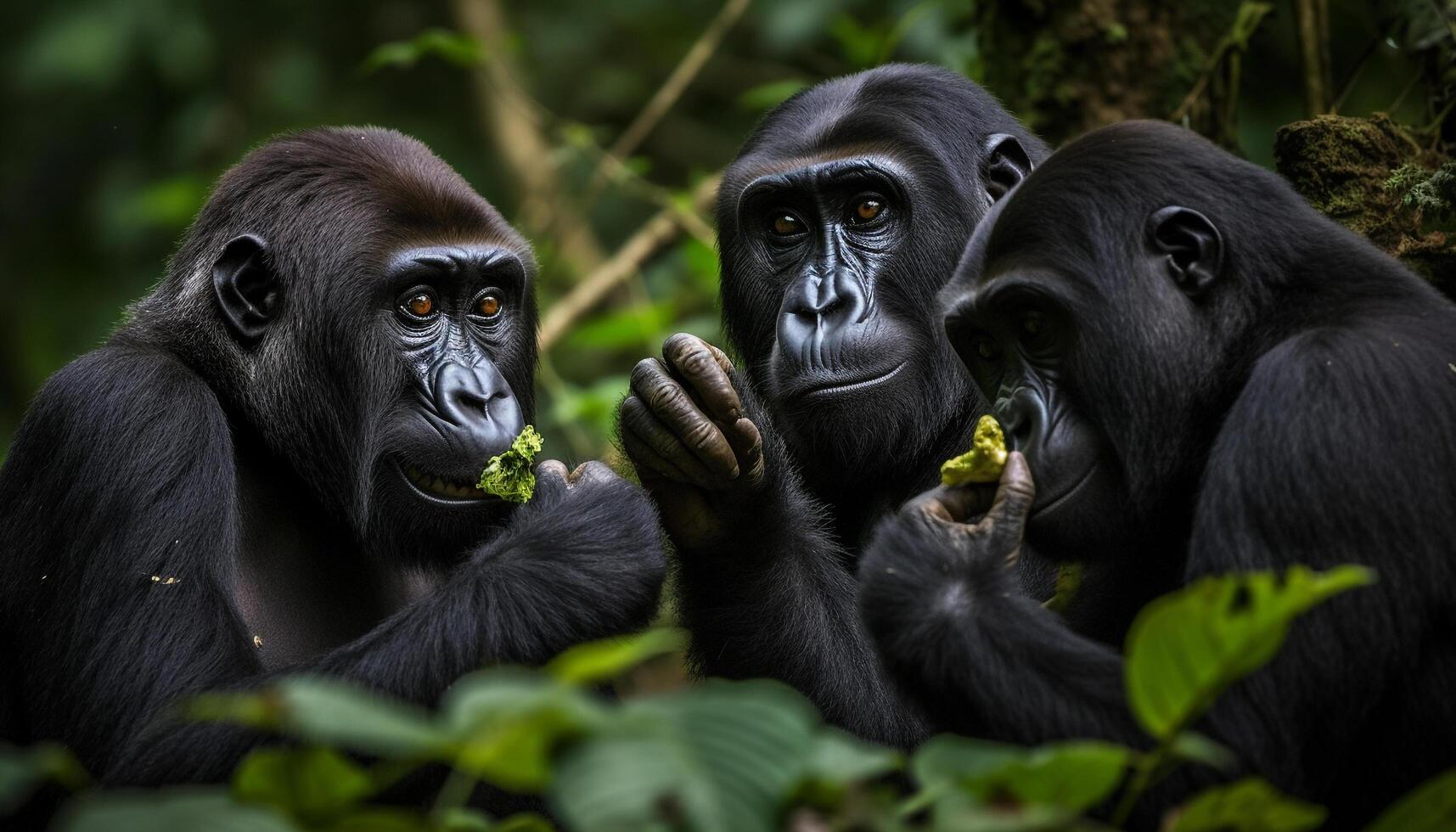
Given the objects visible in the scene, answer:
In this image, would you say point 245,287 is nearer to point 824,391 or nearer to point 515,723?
point 824,391

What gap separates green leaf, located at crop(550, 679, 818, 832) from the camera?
1.71 metres

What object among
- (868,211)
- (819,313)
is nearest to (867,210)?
(868,211)

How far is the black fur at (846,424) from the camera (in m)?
4.43

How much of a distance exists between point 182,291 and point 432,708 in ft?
5.41

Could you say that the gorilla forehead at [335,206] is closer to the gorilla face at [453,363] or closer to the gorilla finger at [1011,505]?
the gorilla face at [453,363]

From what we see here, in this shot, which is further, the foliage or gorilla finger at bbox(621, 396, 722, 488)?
gorilla finger at bbox(621, 396, 722, 488)

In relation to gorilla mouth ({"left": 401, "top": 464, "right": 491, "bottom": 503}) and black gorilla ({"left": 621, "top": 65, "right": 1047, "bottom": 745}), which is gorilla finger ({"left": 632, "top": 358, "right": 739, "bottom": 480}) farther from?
gorilla mouth ({"left": 401, "top": 464, "right": 491, "bottom": 503})

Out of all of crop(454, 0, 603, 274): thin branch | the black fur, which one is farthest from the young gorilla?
crop(454, 0, 603, 274): thin branch

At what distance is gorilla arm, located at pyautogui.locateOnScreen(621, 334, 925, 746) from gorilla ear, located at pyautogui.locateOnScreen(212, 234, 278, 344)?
1.11 m

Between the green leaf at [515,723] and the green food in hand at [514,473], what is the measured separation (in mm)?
2332

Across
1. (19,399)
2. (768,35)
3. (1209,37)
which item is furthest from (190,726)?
(19,399)

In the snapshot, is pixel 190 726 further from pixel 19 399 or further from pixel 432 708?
pixel 19 399

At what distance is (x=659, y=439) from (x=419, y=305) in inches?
33.5

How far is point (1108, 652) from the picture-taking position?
3133 mm
